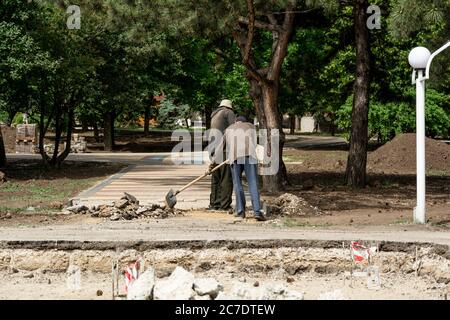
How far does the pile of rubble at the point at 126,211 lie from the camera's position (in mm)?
15352

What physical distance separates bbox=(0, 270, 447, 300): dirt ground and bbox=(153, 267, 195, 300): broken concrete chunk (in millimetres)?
1161

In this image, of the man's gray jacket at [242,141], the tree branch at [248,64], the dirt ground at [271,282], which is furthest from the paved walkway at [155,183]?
the dirt ground at [271,282]

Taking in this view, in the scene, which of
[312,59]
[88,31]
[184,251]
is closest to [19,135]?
[88,31]

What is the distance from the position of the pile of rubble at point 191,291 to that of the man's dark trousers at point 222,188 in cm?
783

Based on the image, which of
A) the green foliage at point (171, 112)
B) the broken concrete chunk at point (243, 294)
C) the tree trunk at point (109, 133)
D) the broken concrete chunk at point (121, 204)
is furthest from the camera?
the green foliage at point (171, 112)

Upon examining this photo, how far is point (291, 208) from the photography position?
16234 millimetres

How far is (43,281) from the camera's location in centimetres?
1059

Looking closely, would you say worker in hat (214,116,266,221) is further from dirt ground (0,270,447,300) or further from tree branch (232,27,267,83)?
tree branch (232,27,267,83)

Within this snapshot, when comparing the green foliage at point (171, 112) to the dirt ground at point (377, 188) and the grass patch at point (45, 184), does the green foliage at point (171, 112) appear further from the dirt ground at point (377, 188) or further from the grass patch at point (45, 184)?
the grass patch at point (45, 184)

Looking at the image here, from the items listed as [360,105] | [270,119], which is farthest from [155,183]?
[360,105]

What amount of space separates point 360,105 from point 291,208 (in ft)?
24.9

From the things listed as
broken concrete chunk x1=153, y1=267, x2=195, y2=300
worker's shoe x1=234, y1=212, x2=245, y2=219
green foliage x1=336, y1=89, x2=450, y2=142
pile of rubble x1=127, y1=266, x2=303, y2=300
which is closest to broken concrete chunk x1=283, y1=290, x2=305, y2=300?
pile of rubble x1=127, y1=266, x2=303, y2=300

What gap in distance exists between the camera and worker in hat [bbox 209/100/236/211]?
16156 mm
